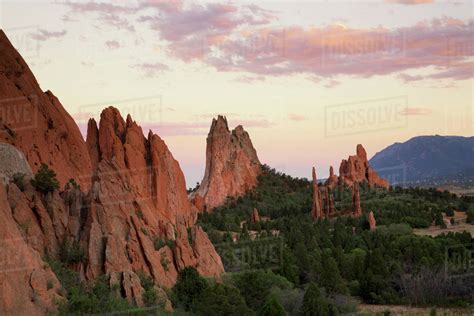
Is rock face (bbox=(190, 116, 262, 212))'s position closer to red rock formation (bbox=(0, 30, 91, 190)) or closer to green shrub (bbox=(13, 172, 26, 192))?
red rock formation (bbox=(0, 30, 91, 190))

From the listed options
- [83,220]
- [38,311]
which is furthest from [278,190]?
[38,311]

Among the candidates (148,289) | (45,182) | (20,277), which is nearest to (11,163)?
(45,182)

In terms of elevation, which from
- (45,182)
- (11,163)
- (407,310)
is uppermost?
(11,163)

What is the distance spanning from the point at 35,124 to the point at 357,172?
9641cm

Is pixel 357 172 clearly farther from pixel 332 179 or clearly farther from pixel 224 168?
pixel 224 168

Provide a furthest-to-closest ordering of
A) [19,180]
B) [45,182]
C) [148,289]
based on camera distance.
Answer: [45,182] < [19,180] < [148,289]

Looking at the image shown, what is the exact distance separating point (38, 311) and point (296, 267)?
104 ft

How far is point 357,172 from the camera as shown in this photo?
435ft

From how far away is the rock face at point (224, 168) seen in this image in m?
122

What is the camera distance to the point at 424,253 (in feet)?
213

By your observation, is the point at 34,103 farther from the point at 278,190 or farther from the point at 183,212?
the point at 278,190

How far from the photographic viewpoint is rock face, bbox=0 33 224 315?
30453 mm

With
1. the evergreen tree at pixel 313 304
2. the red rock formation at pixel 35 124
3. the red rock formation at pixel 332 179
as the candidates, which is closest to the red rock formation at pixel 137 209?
the red rock formation at pixel 35 124

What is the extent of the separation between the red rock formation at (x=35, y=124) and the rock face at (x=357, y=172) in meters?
84.6
